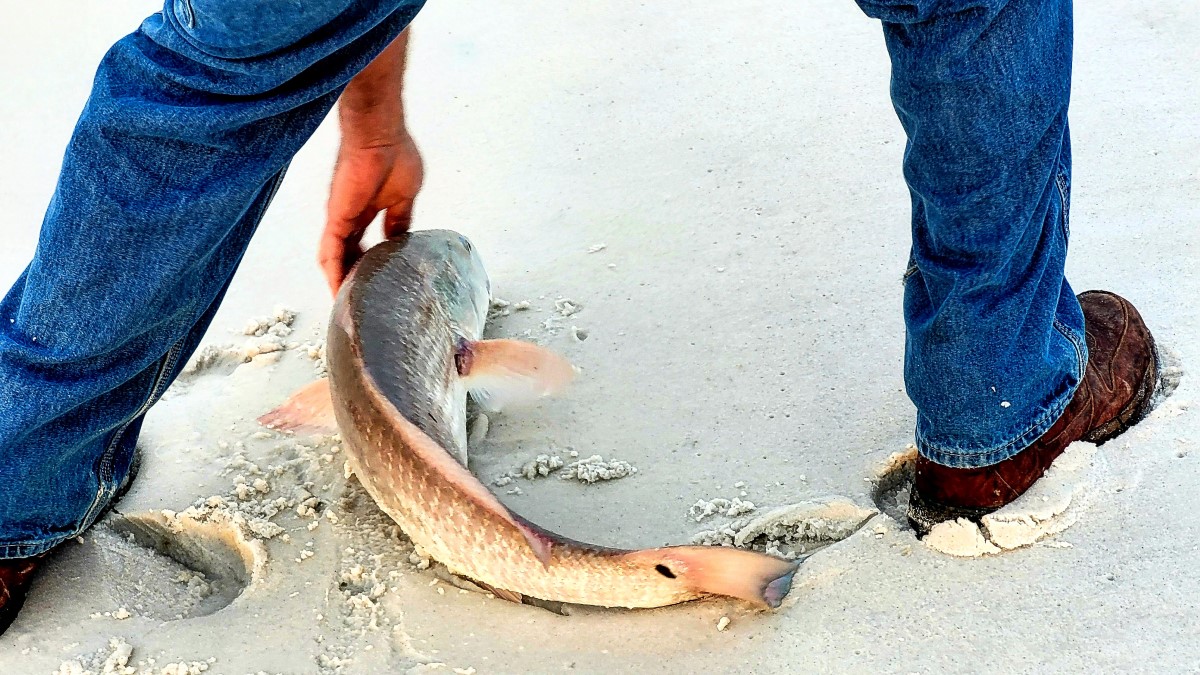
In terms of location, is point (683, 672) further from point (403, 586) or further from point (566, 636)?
point (403, 586)

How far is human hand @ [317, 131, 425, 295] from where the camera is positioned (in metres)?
2.69

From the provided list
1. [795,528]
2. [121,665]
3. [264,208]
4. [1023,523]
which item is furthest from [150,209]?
[1023,523]

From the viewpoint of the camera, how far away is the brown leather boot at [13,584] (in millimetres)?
2188

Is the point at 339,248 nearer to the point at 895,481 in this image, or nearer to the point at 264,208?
the point at 264,208

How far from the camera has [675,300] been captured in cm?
297

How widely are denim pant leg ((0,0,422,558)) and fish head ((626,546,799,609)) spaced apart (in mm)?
894

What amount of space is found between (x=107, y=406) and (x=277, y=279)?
1.20 m

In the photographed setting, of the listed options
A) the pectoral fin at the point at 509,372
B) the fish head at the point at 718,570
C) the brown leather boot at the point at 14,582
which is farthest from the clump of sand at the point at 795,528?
the brown leather boot at the point at 14,582

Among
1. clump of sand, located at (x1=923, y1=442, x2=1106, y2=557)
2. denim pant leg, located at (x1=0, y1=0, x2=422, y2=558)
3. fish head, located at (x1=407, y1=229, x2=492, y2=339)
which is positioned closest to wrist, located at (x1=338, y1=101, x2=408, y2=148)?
fish head, located at (x1=407, y1=229, x2=492, y2=339)

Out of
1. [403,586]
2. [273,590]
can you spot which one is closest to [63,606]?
[273,590]

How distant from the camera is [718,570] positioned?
78.0 inches

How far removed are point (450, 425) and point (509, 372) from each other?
0.27m

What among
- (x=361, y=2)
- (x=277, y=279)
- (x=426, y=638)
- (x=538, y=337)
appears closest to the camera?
(x=361, y=2)

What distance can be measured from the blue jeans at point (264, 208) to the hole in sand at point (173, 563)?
8.1 inches
